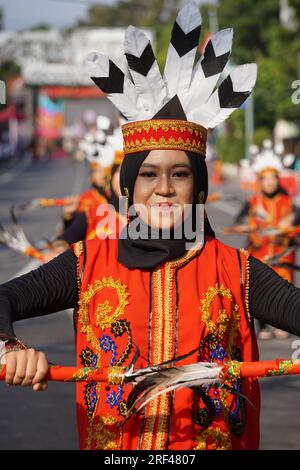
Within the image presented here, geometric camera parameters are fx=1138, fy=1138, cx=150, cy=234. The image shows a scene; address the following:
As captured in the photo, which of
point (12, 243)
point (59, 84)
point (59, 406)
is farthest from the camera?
point (59, 84)

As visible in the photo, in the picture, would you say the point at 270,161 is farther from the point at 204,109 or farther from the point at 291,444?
the point at 204,109

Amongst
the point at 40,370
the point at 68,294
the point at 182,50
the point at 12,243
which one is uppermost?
the point at 182,50

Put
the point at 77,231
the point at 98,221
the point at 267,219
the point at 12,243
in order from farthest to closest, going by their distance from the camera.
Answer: the point at 267,219
the point at 12,243
the point at 98,221
the point at 77,231

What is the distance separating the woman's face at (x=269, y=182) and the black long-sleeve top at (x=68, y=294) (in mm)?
8989

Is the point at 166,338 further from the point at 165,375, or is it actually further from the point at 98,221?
the point at 98,221

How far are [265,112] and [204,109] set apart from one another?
52.9 metres

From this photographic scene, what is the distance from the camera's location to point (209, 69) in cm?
372

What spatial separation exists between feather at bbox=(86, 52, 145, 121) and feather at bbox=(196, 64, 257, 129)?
0.20 m

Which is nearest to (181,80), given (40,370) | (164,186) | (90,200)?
(164,186)

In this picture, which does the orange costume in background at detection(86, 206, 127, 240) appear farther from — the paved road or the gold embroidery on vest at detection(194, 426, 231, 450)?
the gold embroidery on vest at detection(194, 426, 231, 450)

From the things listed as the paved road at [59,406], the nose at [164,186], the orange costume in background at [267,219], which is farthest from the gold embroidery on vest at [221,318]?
the orange costume in background at [267,219]

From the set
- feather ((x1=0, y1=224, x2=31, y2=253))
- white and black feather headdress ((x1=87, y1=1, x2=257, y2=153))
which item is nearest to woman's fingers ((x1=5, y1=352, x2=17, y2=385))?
white and black feather headdress ((x1=87, y1=1, x2=257, y2=153))

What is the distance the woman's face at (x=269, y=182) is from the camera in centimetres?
1267

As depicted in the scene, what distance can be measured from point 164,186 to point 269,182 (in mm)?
9271
